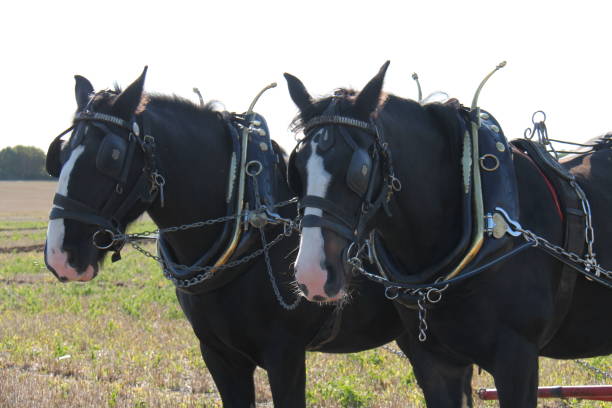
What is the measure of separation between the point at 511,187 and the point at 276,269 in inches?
51.5

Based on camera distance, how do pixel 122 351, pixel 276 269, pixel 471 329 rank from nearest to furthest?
pixel 471 329 → pixel 276 269 → pixel 122 351

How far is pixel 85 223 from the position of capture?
3066 millimetres

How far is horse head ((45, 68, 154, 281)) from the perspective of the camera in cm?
305

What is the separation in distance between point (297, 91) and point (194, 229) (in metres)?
1.06

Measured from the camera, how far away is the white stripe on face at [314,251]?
99.2 inches

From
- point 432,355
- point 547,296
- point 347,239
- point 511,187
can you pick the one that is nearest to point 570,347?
point 547,296

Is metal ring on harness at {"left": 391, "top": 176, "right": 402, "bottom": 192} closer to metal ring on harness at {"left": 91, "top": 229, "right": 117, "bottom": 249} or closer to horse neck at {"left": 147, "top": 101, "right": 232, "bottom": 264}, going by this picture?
horse neck at {"left": 147, "top": 101, "right": 232, "bottom": 264}

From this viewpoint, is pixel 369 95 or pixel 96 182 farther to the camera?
pixel 96 182

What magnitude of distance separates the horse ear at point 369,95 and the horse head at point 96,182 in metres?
1.14

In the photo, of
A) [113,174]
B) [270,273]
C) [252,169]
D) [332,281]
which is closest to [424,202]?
[332,281]

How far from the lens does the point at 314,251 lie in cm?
254

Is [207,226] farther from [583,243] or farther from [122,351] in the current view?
[122,351]

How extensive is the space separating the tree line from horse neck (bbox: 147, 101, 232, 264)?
251 ft

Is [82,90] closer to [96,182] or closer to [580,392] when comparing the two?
[96,182]
